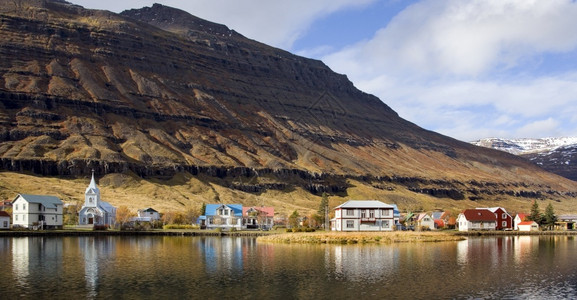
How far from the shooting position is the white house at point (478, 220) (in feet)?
443

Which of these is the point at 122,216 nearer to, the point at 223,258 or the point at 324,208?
the point at 324,208

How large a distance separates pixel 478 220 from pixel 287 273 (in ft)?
311

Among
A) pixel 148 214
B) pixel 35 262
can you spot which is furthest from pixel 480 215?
pixel 35 262

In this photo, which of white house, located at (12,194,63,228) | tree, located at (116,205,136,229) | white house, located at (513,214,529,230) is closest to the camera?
white house, located at (12,194,63,228)

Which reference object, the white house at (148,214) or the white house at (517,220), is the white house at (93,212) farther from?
the white house at (517,220)

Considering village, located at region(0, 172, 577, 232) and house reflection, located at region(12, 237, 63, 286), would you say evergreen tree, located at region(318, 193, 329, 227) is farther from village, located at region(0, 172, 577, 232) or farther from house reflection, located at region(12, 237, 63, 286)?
house reflection, located at region(12, 237, 63, 286)

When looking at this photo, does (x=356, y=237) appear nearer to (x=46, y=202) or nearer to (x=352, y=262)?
(x=352, y=262)

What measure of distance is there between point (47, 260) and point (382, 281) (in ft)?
118

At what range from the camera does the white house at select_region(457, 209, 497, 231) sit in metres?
135

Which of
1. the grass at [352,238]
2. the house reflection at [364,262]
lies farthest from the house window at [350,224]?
the house reflection at [364,262]

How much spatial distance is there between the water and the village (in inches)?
1295

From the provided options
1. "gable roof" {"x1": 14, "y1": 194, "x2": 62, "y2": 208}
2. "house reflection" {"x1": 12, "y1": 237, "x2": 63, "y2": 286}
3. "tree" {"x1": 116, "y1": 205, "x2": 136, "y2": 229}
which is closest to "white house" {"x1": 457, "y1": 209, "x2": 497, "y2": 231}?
"tree" {"x1": 116, "y1": 205, "x2": 136, "y2": 229}

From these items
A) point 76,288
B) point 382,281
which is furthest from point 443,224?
point 76,288

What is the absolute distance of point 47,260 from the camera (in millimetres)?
61562
